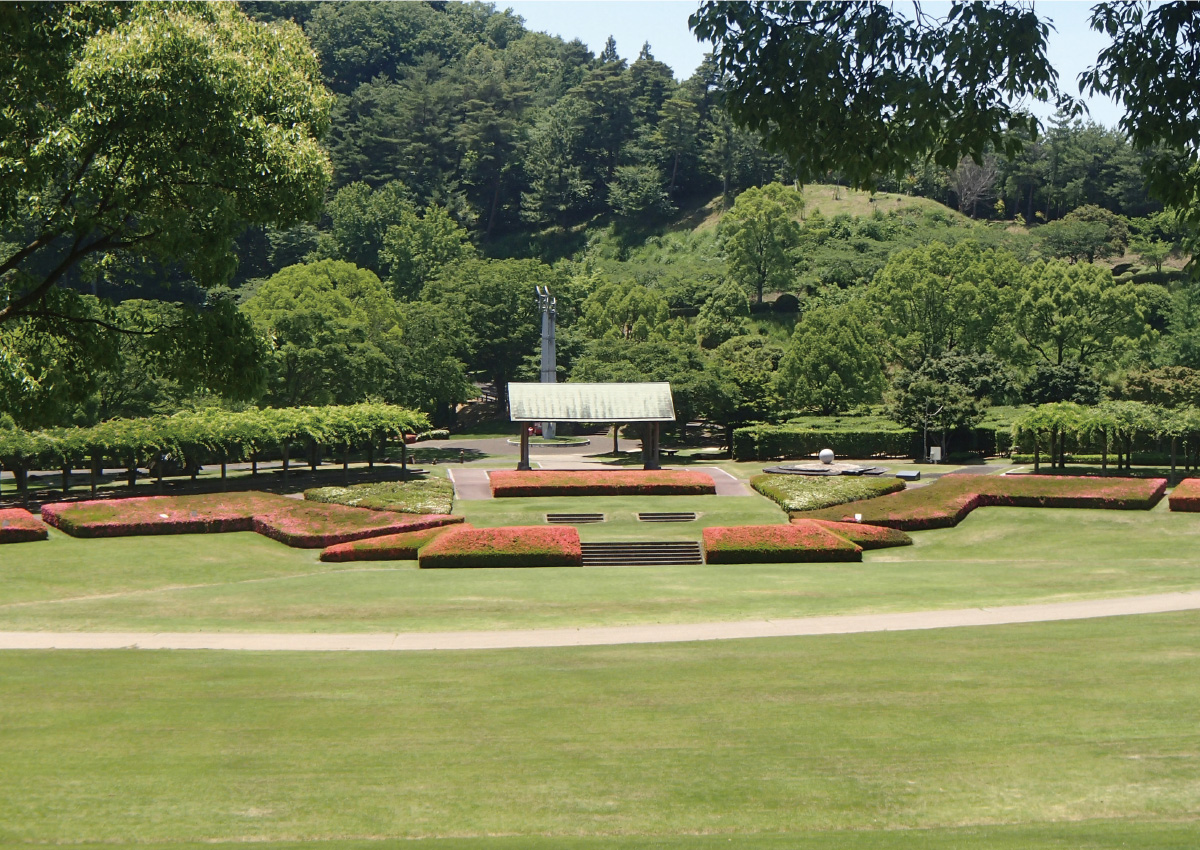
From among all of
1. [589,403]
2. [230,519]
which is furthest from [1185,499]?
[230,519]

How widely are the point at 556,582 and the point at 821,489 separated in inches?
845

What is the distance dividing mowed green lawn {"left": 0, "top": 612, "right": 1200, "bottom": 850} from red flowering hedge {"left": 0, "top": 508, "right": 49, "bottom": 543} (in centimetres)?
2528

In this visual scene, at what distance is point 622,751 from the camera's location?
631 inches

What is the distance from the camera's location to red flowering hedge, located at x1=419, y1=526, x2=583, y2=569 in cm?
4194

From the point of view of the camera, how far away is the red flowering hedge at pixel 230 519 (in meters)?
46.9

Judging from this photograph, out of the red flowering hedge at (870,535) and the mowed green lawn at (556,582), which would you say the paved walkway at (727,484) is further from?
the red flowering hedge at (870,535)

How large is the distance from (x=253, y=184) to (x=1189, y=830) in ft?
54.3

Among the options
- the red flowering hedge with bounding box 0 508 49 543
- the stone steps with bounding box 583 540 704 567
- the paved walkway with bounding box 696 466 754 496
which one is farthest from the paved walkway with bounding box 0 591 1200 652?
the paved walkway with bounding box 696 466 754 496

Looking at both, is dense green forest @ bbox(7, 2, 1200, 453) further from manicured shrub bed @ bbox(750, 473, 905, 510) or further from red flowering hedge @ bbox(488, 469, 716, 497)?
manicured shrub bed @ bbox(750, 473, 905, 510)

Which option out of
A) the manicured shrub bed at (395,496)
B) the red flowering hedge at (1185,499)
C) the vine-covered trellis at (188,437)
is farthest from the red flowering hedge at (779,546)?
the vine-covered trellis at (188,437)

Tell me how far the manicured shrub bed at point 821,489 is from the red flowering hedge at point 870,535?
5726 millimetres

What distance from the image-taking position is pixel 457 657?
24.0 meters

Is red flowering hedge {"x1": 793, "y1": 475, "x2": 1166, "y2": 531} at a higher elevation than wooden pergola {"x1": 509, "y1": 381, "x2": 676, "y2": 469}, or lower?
lower

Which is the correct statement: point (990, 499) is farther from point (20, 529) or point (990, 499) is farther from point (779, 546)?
point (20, 529)
